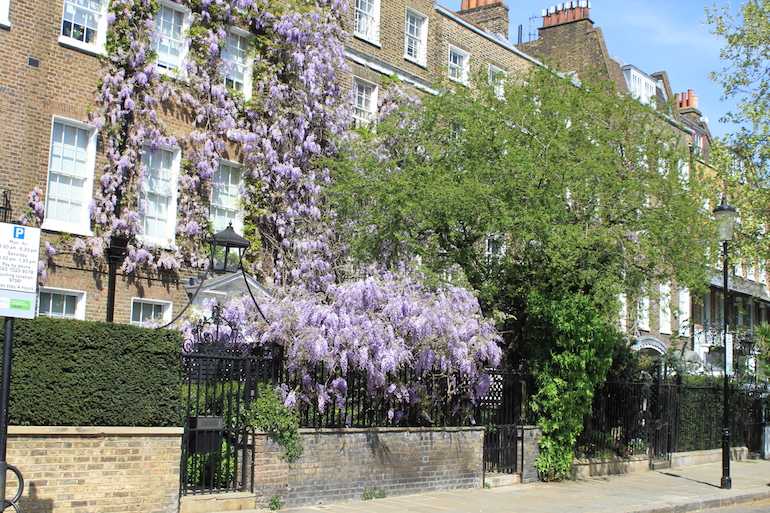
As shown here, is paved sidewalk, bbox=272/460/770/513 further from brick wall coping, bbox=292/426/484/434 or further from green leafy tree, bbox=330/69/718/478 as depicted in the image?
green leafy tree, bbox=330/69/718/478

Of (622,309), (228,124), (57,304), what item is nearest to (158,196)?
(228,124)

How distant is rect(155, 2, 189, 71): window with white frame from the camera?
18938 mm

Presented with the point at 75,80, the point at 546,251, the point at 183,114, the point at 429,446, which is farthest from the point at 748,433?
the point at 75,80

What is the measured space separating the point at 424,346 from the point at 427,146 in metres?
6.35

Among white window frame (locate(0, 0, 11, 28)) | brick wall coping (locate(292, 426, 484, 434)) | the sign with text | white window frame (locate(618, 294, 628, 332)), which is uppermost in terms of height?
white window frame (locate(0, 0, 11, 28))

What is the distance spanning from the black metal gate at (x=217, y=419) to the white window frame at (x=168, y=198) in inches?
269

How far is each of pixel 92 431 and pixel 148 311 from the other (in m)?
8.18

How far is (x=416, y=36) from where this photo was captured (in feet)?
87.8

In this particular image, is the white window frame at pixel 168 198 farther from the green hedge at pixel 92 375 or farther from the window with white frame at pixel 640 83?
the window with white frame at pixel 640 83

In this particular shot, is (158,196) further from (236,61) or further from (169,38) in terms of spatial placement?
(236,61)

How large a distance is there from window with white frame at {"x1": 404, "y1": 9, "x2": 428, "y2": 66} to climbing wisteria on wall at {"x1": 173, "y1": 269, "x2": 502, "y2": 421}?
12.5 metres

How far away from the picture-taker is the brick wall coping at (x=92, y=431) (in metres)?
9.38

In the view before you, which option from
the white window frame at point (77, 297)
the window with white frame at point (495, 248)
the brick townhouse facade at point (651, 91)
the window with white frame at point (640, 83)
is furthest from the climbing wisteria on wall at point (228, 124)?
the window with white frame at point (640, 83)

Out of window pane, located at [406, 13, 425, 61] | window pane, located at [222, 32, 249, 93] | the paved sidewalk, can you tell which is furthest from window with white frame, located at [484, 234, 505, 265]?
window pane, located at [406, 13, 425, 61]
